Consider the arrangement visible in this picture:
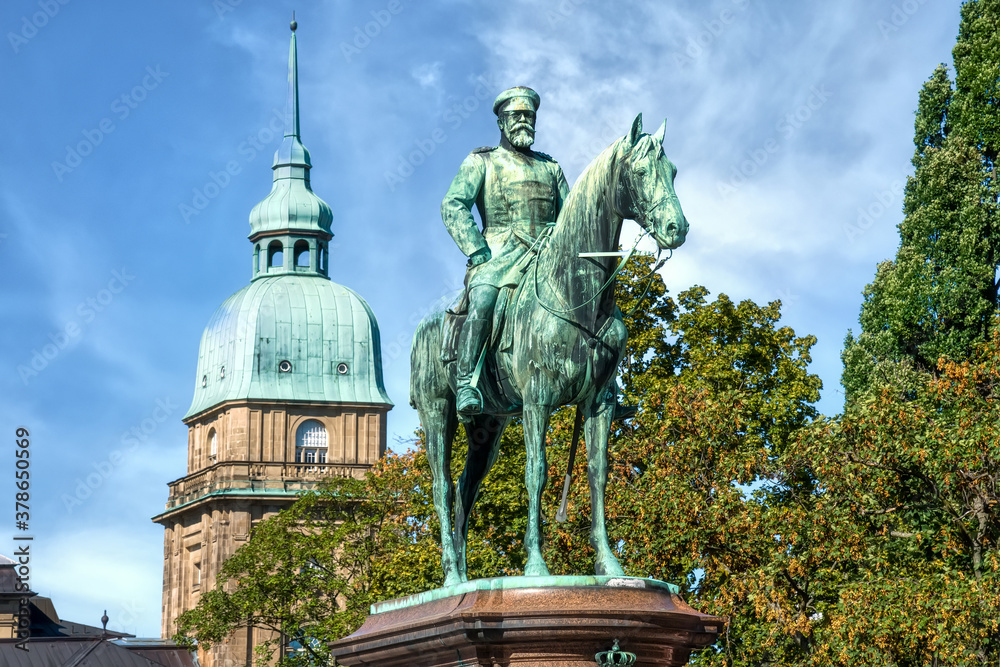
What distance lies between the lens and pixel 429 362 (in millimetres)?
17031

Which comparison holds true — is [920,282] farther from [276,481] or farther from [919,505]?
[276,481]

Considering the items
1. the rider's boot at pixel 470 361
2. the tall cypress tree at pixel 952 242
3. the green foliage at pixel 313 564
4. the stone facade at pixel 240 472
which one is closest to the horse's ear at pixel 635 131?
the rider's boot at pixel 470 361

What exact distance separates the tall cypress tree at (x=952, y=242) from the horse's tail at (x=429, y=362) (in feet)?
85.8

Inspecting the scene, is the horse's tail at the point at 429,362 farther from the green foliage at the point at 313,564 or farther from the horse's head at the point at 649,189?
the green foliage at the point at 313,564

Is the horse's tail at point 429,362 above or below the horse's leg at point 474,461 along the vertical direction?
above

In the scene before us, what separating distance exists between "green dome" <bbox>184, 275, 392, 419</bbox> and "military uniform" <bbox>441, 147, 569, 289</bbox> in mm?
96896

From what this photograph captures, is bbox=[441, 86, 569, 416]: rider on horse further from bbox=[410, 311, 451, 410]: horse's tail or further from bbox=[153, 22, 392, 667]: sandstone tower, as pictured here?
bbox=[153, 22, 392, 667]: sandstone tower

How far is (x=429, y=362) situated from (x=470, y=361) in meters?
1.14

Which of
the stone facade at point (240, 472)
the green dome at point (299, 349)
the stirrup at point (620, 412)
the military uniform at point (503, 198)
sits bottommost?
the stirrup at point (620, 412)

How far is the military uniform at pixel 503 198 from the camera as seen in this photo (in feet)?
54.1

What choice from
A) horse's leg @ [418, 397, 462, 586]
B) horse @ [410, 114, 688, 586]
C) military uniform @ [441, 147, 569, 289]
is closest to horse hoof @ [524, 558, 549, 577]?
horse @ [410, 114, 688, 586]

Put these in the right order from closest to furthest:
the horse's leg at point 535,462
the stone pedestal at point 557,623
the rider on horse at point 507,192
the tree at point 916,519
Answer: the stone pedestal at point 557,623, the horse's leg at point 535,462, the rider on horse at point 507,192, the tree at point 916,519

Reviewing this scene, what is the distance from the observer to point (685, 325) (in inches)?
1817

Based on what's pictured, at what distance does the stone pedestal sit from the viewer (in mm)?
14383
